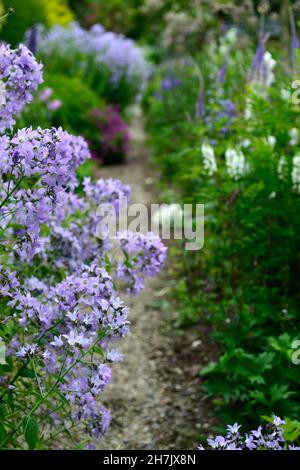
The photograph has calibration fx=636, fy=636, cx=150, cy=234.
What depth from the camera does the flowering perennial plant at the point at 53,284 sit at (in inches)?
69.1

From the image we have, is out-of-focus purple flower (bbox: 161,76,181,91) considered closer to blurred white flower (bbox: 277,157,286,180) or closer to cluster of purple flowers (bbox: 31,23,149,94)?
cluster of purple flowers (bbox: 31,23,149,94)

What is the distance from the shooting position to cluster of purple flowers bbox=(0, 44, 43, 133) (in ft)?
6.61

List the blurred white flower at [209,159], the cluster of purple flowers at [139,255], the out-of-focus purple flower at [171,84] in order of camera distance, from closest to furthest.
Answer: the cluster of purple flowers at [139,255] → the blurred white flower at [209,159] → the out-of-focus purple flower at [171,84]

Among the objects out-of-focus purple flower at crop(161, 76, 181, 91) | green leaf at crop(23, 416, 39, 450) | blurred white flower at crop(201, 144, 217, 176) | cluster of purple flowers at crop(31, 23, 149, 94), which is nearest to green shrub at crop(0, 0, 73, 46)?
cluster of purple flowers at crop(31, 23, 149, 94)

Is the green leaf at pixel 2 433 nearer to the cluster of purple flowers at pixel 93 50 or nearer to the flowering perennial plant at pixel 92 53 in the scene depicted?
the flowering perennial plant at pixel 92 53

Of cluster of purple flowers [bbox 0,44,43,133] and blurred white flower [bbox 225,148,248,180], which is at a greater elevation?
blurred white flower [bbox 225,148,248,180]

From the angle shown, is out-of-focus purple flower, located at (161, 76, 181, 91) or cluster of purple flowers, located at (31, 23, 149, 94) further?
cluster of purple flowers, located at (31, 23, 149, 94)

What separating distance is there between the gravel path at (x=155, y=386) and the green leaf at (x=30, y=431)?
1.05 meters

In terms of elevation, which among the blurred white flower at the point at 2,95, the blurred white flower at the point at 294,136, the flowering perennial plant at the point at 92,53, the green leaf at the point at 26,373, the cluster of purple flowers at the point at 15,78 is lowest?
the green leaf at the point at 26,373
